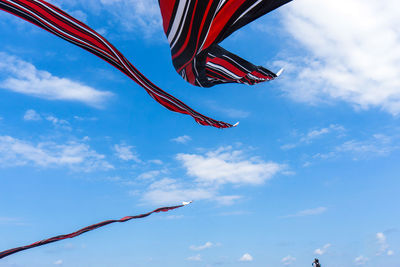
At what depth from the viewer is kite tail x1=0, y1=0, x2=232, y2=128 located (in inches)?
253

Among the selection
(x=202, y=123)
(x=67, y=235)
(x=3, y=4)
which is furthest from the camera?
(x=202, y=123)

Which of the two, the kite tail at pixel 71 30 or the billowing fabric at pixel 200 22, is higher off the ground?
the kite tail at pixel 71 30

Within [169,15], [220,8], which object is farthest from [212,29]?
[169,15]

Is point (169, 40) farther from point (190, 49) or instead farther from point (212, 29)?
point (212, 29)

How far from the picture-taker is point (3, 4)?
625cm

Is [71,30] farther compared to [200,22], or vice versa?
[71,30]

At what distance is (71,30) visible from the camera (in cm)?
710

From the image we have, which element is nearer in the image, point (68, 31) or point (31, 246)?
point (31, 246)

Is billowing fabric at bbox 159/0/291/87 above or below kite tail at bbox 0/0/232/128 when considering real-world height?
below

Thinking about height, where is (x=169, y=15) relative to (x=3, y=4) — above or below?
below

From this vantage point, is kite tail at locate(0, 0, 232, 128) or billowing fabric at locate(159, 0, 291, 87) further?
kite tail at locate(0, 0, 232, 128)

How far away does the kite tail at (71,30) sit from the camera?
6.43m

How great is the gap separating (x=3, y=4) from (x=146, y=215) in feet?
16.4

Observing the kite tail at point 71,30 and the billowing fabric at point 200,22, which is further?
the kite tail at point 71,30
